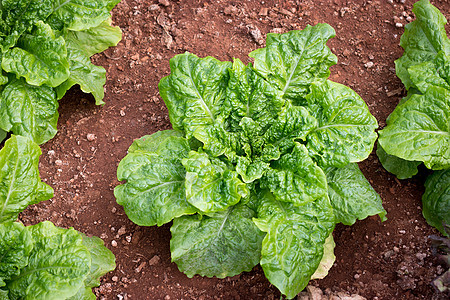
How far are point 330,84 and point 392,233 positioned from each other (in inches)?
64.1

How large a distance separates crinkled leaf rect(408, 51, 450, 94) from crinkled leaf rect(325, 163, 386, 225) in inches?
43.3

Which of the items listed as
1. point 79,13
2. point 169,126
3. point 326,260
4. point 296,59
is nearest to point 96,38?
point 79,13

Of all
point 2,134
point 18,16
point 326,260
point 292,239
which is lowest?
point 326,260

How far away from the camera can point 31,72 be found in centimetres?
481

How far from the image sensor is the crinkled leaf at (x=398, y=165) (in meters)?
4.71

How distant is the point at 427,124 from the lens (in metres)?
4.47

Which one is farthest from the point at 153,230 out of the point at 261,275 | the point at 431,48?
the point at 431,48

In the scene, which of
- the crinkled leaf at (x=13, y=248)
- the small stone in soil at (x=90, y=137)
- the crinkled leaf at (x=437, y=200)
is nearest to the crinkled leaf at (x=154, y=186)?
the crinkled leaf at (x=13, y=248)

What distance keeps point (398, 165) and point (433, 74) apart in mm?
961

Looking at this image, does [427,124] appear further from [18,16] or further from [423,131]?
[18,16]

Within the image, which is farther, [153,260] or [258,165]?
[153,260]

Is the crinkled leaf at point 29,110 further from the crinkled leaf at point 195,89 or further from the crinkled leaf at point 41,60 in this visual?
the crinkled leaf at point 195,89

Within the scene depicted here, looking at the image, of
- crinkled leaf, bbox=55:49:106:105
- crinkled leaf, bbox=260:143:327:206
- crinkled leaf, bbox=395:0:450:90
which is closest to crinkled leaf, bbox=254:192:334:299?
crinkled leaf, bbox=260:143:327:206

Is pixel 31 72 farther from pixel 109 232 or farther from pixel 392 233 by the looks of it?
pixel 392 233
